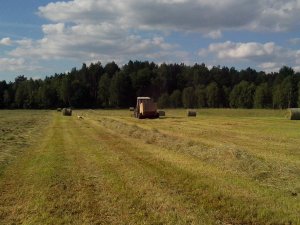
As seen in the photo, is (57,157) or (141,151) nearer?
(57,157)

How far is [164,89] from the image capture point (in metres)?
151

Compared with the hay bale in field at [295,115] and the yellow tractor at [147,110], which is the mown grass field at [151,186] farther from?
the yellow tractor at [147,110]

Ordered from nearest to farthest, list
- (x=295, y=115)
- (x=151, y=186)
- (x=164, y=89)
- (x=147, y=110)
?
(x=151, y=186), (x=295, y=115), (x=147, y=110), (x=164, y=89)

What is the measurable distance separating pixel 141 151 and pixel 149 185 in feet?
22.5

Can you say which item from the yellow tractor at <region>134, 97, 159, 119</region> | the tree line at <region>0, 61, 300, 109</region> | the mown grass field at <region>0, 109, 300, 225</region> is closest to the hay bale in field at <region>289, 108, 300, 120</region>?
the yellow tractor at <region>134, 97, 159, 119</region>

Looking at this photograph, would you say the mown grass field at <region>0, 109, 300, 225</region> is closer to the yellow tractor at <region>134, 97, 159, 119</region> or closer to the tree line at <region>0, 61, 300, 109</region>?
the yellow tractor at <region>134, 97, 159, 119</region>

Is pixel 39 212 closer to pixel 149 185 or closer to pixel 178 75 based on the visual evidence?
pixel 149 185

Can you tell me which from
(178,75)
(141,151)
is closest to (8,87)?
(178,75)

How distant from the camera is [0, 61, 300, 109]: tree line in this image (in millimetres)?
126769

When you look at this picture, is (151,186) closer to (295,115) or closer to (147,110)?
(295,115)

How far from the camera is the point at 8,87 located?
15150 cm

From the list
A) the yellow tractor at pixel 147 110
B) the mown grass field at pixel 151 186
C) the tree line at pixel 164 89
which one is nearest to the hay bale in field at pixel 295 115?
the yellow tractor at pixel 147 110

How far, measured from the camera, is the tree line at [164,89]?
126769 mm

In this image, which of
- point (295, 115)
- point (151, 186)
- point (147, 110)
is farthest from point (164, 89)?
point (151, 186)
